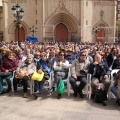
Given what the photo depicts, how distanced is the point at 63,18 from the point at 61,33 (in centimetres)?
242

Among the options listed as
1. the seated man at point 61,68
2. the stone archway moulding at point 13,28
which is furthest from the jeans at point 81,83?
the stone archway moulding at point 13,28

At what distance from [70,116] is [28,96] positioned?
190cm

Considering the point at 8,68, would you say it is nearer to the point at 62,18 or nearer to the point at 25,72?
the point at 25,72

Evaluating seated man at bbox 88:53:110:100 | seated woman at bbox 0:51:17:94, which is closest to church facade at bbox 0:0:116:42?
seated woman at bbox 0:51:17:94

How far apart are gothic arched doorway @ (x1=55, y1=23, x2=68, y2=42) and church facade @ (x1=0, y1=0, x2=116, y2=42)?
2.24 ft

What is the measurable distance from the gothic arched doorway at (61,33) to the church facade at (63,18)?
26.9 inches

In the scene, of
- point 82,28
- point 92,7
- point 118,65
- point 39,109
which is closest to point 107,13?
point 92,7

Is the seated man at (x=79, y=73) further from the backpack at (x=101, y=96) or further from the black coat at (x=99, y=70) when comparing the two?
the backpack at (x=101, y=96)

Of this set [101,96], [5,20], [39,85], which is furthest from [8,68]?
[5,20]

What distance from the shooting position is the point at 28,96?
660 centimetres

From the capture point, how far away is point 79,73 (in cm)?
673

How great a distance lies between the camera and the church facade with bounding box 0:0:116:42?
33469 mm

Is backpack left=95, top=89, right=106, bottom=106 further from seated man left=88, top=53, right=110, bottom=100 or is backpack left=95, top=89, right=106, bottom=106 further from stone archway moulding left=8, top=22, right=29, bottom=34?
stone archway moulding left=8, top=22, right=29, bottom=34

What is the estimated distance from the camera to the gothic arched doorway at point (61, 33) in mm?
35781
